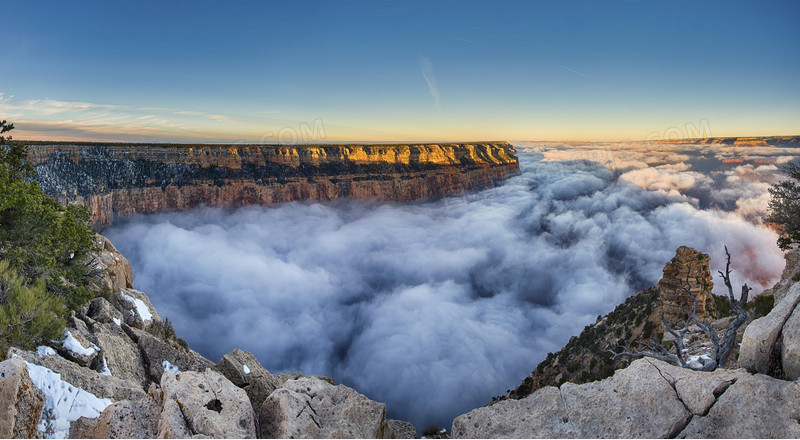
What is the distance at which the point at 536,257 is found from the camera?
160 m

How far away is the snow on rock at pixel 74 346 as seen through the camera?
37.1ft

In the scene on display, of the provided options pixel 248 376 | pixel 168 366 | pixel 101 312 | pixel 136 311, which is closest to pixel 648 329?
pixel 248 376

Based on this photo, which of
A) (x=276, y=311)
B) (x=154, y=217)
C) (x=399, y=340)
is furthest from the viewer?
(x=154, y=217)

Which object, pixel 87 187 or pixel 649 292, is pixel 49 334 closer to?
pixel 649 292

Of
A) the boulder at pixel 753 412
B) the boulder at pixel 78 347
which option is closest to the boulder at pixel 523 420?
the boulder at pixel 753 412

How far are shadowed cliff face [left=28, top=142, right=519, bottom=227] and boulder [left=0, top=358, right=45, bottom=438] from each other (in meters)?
101

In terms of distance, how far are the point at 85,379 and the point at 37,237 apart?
10505 millimetres

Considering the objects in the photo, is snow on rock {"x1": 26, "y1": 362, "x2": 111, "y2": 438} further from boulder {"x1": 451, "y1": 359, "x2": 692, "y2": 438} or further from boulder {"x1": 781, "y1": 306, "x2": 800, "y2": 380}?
boulder {"x1": 781, "y1": 306, "x2": 800, "y2": 380}

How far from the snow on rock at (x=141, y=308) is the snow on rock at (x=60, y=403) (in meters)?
11.3

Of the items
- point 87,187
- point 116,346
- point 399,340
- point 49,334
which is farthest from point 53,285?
point 87,187

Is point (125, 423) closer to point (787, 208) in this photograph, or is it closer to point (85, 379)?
point (85, 379)

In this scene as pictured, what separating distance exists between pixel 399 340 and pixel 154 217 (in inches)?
3756

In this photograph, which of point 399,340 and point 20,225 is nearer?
point 20,225

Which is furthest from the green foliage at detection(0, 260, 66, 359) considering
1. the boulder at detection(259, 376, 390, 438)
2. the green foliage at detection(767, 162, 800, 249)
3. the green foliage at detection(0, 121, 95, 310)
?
the green foliage at detection(767, 162, 800, 249)
